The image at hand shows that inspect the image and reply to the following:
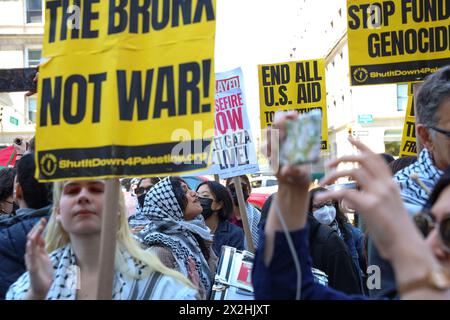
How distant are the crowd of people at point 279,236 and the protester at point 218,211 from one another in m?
1.40

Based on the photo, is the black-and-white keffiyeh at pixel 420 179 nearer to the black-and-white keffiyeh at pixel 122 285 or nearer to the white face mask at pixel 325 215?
the black-and-white keffiyeh at pixel 122 285

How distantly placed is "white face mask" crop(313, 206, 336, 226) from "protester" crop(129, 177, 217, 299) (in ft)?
3.85

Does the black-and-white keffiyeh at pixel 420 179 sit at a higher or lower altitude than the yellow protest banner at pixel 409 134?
lower

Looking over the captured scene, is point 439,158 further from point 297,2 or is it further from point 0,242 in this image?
point 297,2

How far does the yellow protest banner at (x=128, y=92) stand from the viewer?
2641 mm

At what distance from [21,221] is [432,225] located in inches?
98.3

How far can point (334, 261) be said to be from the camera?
4590mm

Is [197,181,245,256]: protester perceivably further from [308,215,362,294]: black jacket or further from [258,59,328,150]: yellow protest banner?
[258,59,328,150]: yellow protest banner

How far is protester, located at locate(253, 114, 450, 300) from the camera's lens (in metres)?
1.56

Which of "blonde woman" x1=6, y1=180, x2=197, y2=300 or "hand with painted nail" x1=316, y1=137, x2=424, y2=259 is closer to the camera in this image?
"hand with painted nail" x1=316, y1=137, x2=424, y2=259

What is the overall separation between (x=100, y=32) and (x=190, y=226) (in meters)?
2.12

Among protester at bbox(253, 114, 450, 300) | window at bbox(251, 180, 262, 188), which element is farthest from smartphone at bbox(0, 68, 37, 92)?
window at bbox(251, 180, 262, 188)

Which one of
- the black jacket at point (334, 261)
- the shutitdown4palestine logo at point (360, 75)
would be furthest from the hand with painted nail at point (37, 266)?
the shutitdown4palestine logo at point (360, 75)

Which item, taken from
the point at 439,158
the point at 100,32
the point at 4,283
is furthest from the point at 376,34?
the point at 4,283
